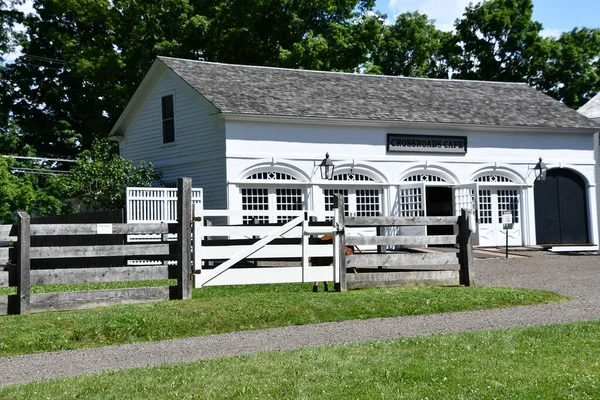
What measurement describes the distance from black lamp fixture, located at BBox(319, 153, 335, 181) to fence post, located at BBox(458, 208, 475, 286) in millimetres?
11748

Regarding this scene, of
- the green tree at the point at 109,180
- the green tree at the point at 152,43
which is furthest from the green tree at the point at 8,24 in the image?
the green tree at the point at 109,180

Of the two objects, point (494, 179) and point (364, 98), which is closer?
point (364, 98)

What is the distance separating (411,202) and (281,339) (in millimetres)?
18395

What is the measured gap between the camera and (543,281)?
642 inches

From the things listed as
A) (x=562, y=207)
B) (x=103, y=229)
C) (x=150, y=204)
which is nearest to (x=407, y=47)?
(x=562, y=207)

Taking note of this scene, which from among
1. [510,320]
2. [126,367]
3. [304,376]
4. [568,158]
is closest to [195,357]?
[126,367]

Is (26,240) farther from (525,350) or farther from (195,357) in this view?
(525,350)

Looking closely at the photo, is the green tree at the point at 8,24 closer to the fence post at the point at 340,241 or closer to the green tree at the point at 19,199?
the green tree at the point at 19,199

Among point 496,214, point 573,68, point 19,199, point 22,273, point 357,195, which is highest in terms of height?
point 573,68

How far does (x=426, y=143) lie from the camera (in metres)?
28.5

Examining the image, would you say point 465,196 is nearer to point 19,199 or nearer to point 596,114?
point 596,114

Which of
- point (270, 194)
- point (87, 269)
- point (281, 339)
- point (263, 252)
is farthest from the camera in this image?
point (270, 194)

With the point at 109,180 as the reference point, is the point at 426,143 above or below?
above

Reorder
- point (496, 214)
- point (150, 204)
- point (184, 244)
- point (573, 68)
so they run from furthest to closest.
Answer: point (573, 68) < point (496, 214) < point (150, 204) < point (184, 244)
